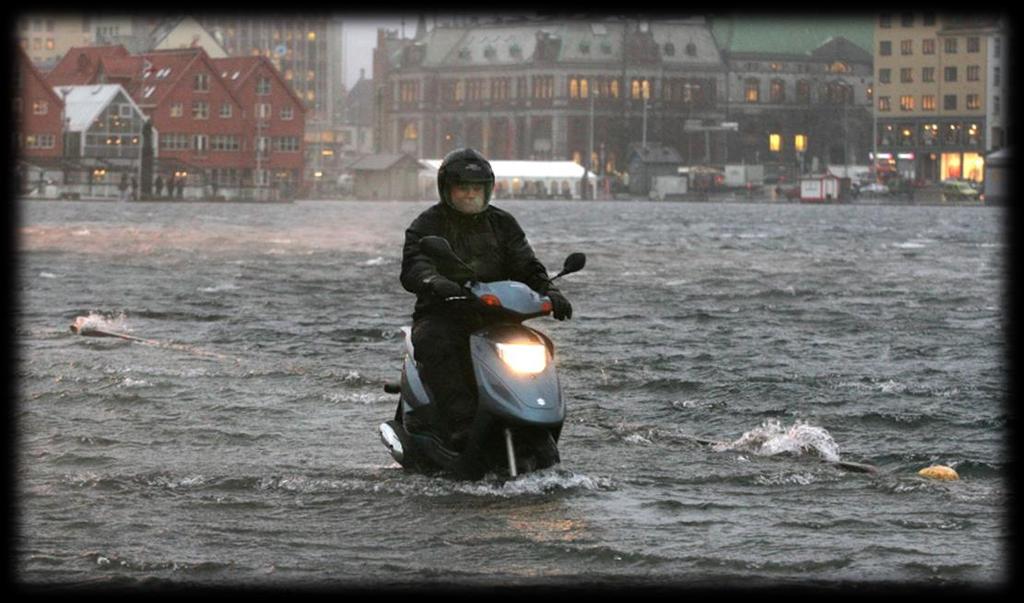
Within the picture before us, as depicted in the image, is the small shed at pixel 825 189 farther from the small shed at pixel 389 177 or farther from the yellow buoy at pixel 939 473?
the yellow buoy at pixel 939 473

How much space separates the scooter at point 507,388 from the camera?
417 inches

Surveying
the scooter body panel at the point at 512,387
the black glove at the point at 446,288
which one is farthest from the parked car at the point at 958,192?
the black glove at the point at 446,288

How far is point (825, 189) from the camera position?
164 metres

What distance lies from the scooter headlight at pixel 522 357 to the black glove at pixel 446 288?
386 mm

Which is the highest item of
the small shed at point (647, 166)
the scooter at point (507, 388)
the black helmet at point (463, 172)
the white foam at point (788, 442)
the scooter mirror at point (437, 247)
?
the small shed at point (647, 166)

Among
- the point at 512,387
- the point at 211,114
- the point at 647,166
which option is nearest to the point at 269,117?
the point at 211,114

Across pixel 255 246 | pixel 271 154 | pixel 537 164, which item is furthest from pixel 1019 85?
pixel 537 164

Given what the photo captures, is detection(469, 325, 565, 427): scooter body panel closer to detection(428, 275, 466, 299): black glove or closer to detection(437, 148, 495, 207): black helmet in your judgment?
detection(428, 275, 466, 299): black glove

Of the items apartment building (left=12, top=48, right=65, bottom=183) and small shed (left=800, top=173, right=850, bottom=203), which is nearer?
apartment building (left=12, top=48, right=65, bottom=183)

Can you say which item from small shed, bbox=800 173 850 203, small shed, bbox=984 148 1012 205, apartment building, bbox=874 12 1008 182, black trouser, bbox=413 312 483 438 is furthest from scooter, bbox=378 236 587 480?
apartment building, bbox=874 12 1008 182

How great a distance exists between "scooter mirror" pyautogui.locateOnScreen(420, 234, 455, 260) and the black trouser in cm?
51

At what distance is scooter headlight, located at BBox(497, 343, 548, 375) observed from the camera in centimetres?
1068

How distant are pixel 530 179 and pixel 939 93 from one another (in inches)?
1517

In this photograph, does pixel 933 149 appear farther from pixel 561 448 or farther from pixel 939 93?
pixel 561 448
